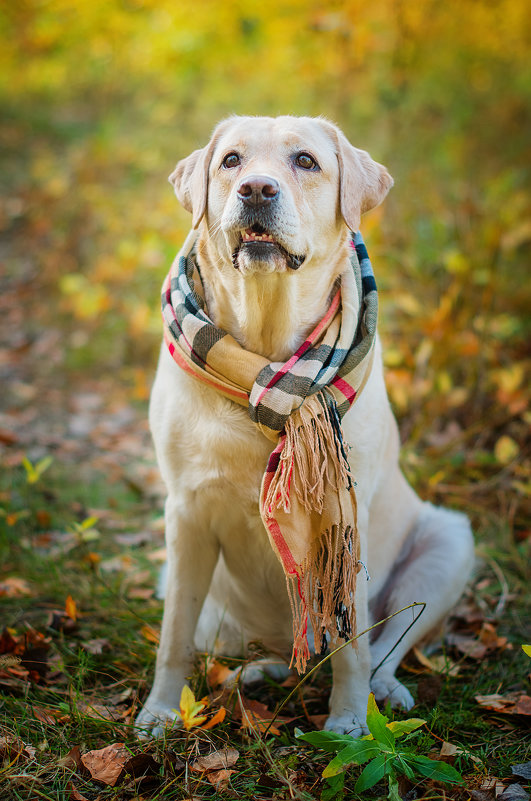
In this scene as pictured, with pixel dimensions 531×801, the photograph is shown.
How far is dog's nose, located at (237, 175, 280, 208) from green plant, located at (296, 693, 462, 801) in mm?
1365

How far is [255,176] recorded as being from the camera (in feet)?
6.44

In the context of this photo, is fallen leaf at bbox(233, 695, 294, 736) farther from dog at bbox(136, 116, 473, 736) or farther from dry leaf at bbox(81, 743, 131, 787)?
dry leaf at bbox(81, 743, 131, 787)

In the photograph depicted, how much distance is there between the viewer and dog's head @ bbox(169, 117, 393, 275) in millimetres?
1988

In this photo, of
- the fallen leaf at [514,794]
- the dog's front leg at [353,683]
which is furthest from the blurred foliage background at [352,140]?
the fallen leaf at [514,794]

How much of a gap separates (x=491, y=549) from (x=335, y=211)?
1.85 meters

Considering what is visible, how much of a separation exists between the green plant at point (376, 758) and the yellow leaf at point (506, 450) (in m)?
2.07

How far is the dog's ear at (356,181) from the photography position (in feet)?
7.18

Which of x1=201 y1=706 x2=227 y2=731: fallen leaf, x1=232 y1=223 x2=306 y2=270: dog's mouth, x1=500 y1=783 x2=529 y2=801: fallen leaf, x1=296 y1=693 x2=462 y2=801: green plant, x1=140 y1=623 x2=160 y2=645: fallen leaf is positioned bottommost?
x1=140 y1=623 x2=160 y2=645: fallen leaf

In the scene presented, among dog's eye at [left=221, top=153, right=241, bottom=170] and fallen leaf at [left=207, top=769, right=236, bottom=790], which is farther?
dog's eye at [left=221, top=153, right=241, bottom=170]

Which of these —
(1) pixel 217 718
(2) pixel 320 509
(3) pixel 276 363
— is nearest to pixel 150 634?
(1) pixel 217 718

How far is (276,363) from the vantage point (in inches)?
81.7

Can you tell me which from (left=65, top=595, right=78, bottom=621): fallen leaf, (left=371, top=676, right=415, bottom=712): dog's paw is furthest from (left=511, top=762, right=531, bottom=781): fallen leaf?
(left=65, top=595, right=78, bottom=621): fallen leaf

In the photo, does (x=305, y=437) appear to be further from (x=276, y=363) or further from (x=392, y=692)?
(x=392, y=692)

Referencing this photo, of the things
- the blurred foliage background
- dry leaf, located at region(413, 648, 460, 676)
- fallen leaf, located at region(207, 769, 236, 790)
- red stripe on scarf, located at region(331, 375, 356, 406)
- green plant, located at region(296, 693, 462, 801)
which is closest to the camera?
green plant, located at region(296, 693, 462, 801)
